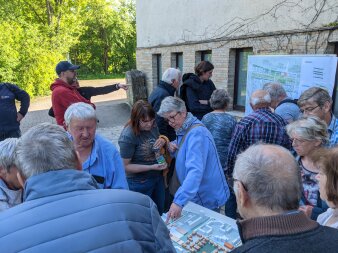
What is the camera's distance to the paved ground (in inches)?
412

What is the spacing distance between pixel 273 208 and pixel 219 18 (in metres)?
8.00

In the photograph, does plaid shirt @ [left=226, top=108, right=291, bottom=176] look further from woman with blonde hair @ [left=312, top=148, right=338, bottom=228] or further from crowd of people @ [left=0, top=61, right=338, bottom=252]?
woman with blonde hair @ [left=312, top=148, right=338, bottom=228]

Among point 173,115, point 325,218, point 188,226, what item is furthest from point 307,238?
point 173,115

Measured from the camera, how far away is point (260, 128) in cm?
290

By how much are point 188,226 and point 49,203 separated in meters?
1.28

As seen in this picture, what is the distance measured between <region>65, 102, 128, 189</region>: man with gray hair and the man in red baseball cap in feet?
5.56

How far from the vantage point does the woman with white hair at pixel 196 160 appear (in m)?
2.54

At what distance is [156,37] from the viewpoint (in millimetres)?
11742

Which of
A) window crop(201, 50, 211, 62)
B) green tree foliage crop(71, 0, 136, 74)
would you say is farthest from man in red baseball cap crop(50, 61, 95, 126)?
green tree foliage crop(71, 0, 136, 74)

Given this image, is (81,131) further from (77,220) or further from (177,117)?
(77,220)

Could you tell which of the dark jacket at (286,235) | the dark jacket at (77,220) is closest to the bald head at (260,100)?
the dark jacket at (286,235)

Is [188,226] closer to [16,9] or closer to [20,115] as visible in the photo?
[20,115]

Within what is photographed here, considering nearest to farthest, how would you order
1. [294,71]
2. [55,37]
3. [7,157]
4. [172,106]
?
[7,157] → [172,106] → [294,71] → [55,37]

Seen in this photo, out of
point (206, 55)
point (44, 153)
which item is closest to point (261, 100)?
point (44, 153)
